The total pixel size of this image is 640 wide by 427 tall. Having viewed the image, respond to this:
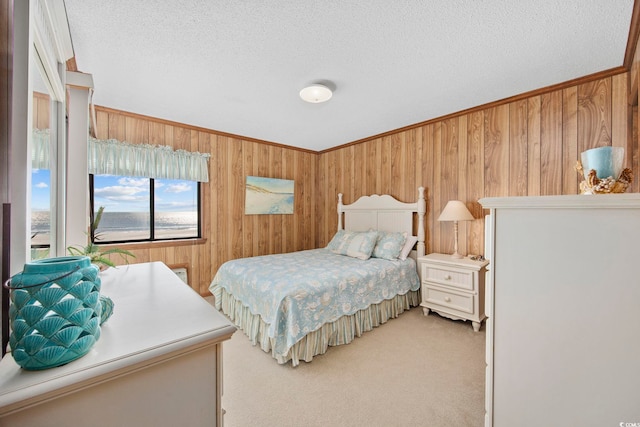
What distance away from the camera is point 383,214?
12.7ft

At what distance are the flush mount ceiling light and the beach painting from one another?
194 centimetres

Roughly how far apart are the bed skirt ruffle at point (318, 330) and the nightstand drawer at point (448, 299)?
0.31 metres

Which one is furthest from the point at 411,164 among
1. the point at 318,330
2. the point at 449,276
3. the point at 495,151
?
the point at 318,330

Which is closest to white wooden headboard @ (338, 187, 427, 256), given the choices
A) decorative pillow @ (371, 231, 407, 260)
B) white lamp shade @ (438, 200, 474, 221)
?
decorative pillow @ (371, 231, 407, 260)

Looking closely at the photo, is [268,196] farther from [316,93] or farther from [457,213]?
[457,213]

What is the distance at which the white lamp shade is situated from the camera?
2.85 meters

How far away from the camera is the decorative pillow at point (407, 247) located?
3.32 m

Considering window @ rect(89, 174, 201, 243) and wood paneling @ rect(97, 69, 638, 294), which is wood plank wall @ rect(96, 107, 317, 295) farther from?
window @ rect(89, 174, 201, 243)

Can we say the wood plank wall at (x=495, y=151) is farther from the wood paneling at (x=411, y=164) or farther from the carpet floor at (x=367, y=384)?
the carpet floor at (x=367, y=384)

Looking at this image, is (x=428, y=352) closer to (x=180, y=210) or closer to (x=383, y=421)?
(x=383, y=421)

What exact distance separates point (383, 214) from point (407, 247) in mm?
682

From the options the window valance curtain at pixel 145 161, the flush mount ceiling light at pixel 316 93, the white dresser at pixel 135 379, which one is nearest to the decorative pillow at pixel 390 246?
the flush mount ceiling light at pixel 316 93

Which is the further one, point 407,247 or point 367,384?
point 407,247

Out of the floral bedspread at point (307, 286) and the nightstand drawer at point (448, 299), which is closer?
the floral bedspread at point (307, 286)
